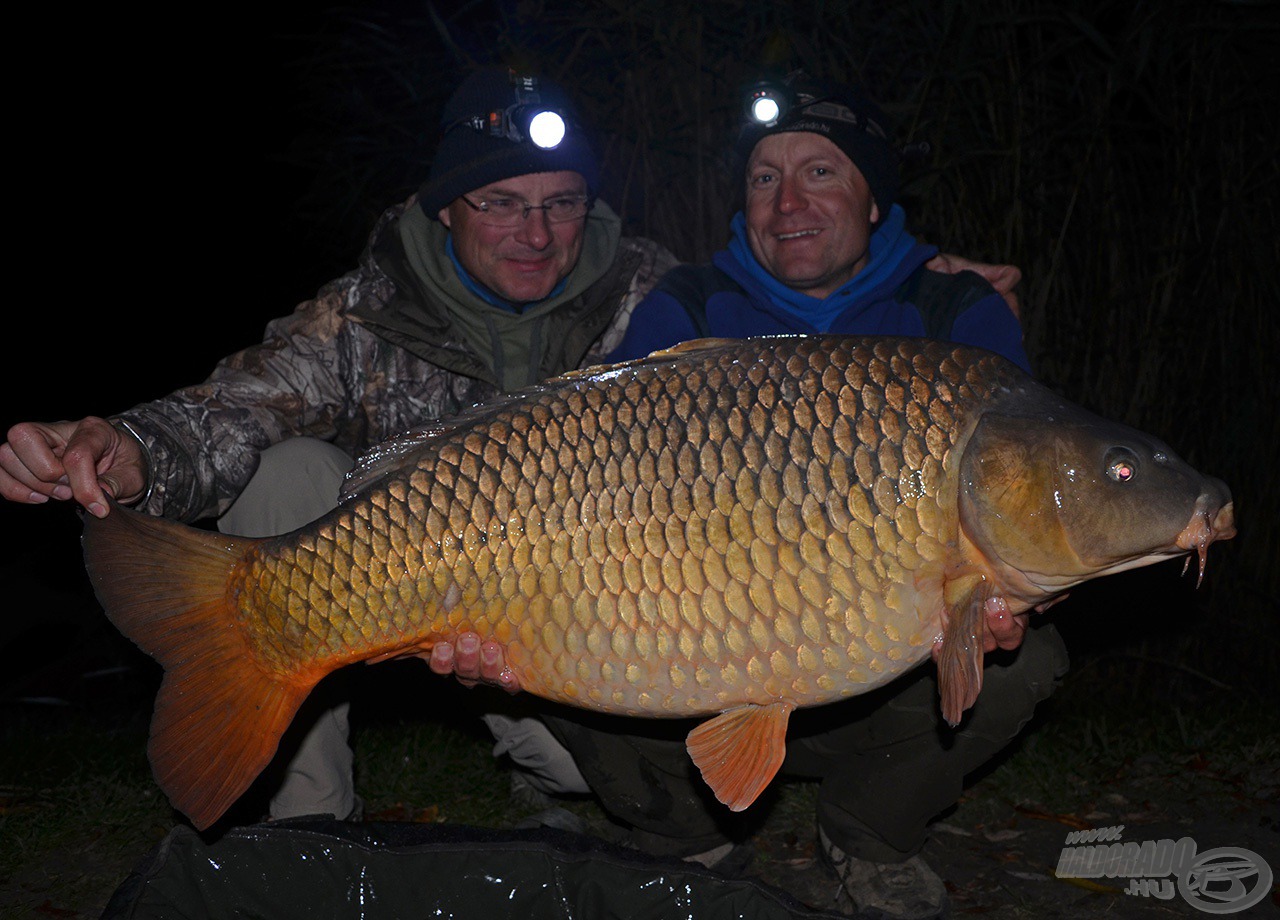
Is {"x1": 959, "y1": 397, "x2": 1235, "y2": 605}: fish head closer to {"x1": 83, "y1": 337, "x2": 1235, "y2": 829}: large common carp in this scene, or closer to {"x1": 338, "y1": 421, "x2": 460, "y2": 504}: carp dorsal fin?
{"x1": 83, "y1": 337, "x2": 1235, "y2": 829}: large common carp

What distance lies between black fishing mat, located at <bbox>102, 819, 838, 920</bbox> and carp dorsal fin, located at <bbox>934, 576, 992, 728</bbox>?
20.4 inches

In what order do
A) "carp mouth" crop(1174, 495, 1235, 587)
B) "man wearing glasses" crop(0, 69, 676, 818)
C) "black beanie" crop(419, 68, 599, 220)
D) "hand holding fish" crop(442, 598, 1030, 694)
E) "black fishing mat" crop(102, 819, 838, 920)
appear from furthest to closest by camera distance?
"black beanie" crop(419, 68, 599, 220) < "man wearing glasses" crop(0, 69, 676, 818) < "black fishing mat" crop(102, 819, 838, 920) < "hand holding fish" crop(442, 598, 1030, 694) < "carp mouth" crop(1174, 495, 1235, 587)

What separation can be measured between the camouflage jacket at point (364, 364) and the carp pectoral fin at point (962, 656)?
3.40 feet

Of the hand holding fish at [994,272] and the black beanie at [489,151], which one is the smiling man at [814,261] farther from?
the black beanie at [489,151]

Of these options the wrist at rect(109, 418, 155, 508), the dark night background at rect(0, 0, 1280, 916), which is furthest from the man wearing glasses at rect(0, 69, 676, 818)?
the dark night background at rect(0, 0, 1280, 916)

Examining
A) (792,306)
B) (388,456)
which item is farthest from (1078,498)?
(388,456)

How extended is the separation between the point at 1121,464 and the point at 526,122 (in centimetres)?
133

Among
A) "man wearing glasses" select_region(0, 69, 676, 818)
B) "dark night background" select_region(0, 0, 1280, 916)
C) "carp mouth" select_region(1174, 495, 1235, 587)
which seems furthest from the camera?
"dark night background" select_region(0, 0, 1280, 916)

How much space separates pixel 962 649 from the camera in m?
1.48

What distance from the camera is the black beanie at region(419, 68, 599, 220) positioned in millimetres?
2229

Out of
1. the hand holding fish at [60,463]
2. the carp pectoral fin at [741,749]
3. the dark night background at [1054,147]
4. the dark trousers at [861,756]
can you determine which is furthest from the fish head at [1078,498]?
the dark night background at [1054,147]

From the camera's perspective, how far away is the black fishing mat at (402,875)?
5.85 ft

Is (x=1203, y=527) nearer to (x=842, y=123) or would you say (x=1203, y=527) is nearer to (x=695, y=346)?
(x=695, y=346)

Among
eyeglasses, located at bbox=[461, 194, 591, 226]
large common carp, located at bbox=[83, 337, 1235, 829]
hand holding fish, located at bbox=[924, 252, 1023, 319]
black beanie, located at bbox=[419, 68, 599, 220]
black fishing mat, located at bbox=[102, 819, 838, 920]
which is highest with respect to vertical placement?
black beanie, located at bbox=[419, 68, 599, 220]
